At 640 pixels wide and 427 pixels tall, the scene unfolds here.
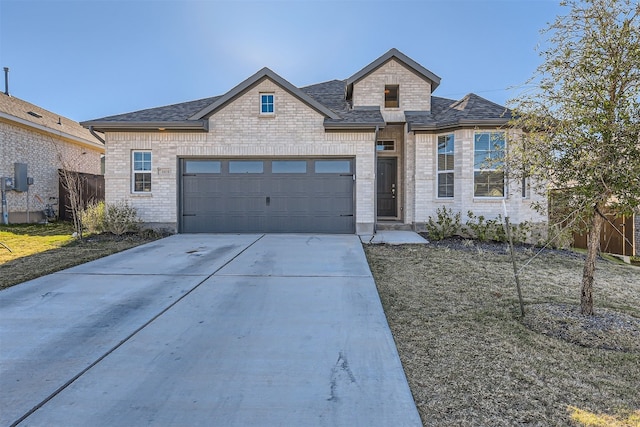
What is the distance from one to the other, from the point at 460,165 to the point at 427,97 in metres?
3.14

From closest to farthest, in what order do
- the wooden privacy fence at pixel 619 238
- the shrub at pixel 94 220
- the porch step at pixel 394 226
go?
the shrub at pixel 94 220 < the wooden privacy fence at pixel 619 238 < the porch step at pixel 394 226

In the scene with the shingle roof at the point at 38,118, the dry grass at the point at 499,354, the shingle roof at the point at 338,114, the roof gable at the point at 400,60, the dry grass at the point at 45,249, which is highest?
the roof gable at the point at 400,60

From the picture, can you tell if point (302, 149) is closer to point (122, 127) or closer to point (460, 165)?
point (460, 165)

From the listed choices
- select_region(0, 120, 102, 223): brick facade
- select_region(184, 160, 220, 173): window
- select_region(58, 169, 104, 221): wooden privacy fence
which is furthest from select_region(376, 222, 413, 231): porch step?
select_region(58, 169, 104, 221): wooden privacy fence

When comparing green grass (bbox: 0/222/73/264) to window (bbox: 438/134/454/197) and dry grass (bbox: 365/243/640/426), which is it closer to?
dry grass (bbox: 365/243/640/426)

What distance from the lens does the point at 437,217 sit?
1179 centimetres

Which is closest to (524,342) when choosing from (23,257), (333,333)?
(333,333)

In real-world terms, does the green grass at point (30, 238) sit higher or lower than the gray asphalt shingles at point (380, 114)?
lower

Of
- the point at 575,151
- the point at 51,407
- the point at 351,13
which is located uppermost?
the point at 351,13

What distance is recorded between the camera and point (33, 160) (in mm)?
15625

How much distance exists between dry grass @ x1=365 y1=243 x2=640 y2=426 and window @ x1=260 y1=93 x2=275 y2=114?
7.02 meters

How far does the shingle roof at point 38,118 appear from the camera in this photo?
14.6m

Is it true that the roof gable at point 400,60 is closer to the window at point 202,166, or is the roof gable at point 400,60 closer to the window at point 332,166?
the window at point 332,166

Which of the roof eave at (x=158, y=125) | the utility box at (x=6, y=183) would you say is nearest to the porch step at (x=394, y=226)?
the roof eave at (x=158, y=125)
